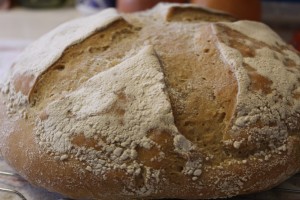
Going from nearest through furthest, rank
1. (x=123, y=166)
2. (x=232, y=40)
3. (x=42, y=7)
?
(x=123, y=166) → (x=232, y=40) → (x=42, y=7)

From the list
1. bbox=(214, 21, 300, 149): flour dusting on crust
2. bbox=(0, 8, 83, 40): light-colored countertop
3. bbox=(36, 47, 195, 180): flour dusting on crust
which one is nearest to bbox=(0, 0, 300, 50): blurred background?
bbox=(0, 8, 83, 40): light-colored countertop

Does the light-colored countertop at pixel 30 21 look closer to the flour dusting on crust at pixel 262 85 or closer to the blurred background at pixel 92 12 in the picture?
the blurred background at pixel 92 12

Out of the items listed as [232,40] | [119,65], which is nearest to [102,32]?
[119,65]

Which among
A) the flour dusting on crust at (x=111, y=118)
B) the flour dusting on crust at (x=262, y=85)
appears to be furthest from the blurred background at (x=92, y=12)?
the flour dusting on crust at (x=111, y=118)

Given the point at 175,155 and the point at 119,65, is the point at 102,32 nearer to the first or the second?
the point at 119,65

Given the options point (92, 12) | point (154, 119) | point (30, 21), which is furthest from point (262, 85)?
point (30, 21)

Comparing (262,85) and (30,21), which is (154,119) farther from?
(30,21)
